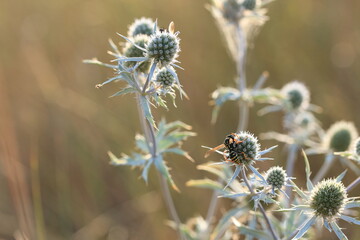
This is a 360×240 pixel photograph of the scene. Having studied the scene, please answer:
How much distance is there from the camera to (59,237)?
410 cm

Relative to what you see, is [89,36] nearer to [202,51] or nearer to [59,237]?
[202,51]

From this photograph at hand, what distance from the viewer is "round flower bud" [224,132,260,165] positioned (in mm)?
2102

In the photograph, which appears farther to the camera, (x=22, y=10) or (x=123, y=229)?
(x=22, y=10)

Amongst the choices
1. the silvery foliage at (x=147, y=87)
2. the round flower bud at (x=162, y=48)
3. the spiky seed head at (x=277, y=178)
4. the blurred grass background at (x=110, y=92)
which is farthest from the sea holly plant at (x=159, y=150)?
the blurred grass background at (x=110, y=92)

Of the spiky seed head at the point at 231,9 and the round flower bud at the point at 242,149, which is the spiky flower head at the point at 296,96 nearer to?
the spiky seed head at the point at 231,9

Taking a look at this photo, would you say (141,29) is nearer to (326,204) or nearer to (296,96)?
(296,96)

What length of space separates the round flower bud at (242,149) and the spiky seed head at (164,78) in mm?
→ 527

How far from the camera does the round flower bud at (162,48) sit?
2311 millimetres

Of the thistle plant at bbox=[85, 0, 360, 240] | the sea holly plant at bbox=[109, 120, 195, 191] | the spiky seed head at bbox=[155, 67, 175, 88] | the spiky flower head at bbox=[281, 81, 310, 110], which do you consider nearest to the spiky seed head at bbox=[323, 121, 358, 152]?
the thistle plant at bbox=[85, 0, 360, 240]

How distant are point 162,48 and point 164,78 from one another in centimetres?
19

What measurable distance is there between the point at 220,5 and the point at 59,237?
2.84m

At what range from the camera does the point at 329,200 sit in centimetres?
215

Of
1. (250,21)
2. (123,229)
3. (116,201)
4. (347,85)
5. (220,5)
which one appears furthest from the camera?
(347,85)

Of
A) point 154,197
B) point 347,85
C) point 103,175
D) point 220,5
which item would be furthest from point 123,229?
point 347,85
